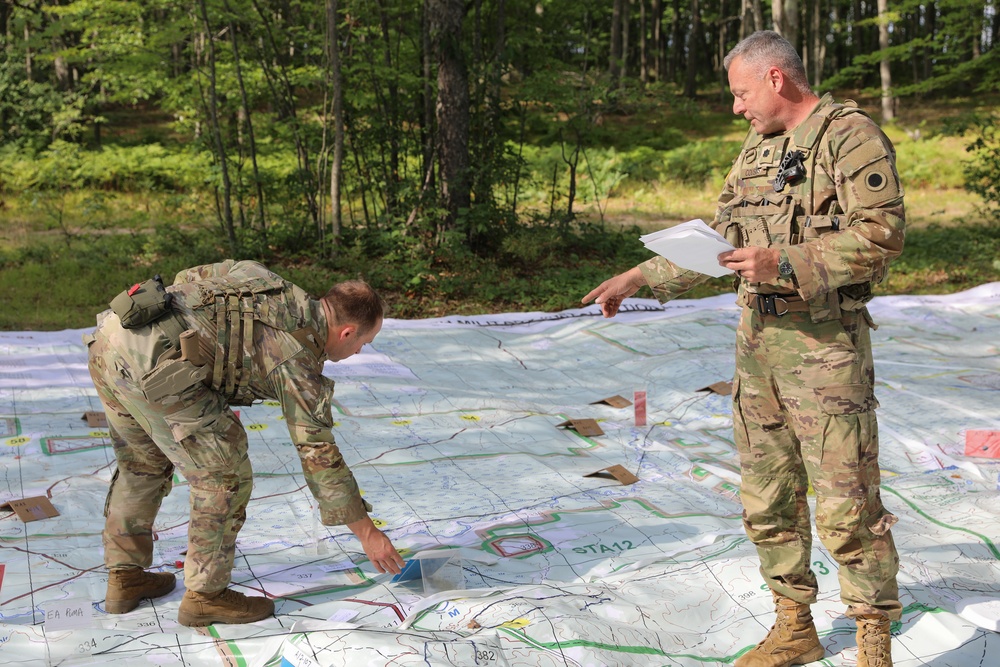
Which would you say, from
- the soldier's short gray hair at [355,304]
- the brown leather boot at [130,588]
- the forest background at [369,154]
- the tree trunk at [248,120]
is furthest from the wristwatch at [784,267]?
the tree trunk at [248,120]

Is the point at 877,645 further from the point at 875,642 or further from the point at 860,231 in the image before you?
the point at 860,231

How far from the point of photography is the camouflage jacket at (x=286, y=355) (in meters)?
2.15

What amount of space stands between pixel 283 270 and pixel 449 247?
1.37m

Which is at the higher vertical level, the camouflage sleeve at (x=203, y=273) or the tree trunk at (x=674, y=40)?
the tree trunk at (x=674, y=40)

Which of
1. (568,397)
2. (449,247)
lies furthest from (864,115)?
(449,247)

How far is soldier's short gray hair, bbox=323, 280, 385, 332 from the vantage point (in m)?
2.20

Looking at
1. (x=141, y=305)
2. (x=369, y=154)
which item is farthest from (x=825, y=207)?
(x=369, y=154)

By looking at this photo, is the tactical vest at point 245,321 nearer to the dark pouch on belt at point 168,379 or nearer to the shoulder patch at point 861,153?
the dark pouch on belt at point 168,379

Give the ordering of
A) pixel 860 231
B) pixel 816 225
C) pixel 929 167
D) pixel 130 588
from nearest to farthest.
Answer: pixel 860 231 < pixel 816 225 < pixel 130 588 < pixel 929 167

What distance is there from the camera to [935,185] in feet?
45.7

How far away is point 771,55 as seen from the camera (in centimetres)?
204

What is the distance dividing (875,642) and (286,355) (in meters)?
1.56

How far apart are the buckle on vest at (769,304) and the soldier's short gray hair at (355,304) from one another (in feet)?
3.08

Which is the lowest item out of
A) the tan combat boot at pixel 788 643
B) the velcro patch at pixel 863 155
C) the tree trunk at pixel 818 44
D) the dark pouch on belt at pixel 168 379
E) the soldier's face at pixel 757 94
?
the tan combat boot at pixel 788 643
